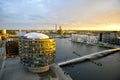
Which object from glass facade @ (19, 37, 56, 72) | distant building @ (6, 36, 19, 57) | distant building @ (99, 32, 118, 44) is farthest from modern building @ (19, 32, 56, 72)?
distant building @ (99, 32, 118, 44)

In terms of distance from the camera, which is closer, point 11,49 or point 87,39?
point 11,49

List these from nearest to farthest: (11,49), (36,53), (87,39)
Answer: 1. (36,53)
2. (11,49)
3. (87,39)

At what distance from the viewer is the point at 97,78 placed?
125 ft

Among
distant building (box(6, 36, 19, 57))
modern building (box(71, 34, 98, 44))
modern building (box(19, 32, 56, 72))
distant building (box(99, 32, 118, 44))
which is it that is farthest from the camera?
modern building (box(71, 34, 98, 44))

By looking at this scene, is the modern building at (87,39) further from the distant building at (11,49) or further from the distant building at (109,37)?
the distant building at (11,49)

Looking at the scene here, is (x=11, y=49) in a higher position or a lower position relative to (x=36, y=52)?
lower

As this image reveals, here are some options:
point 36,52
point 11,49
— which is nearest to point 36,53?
point 36,52

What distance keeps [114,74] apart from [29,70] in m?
28.3

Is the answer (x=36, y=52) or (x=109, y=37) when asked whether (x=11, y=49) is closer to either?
(x=36, y=52)

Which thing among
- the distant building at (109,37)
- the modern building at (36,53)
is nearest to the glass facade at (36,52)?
the modern building at (36,53)

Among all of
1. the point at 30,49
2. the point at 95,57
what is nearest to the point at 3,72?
the point at 30,49

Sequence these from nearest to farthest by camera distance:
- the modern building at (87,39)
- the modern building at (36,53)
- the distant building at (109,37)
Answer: the modern building at (36,53) → the distant building at (109,37) → the modern building at (87,39)

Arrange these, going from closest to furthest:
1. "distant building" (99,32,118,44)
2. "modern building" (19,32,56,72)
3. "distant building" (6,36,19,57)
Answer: "modern building" (19,32,56,72) → "distant building" (6,36,19,57) → "distant building" (99,32,118,44)

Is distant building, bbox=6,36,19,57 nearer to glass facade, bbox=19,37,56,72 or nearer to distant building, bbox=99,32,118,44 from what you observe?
glass facade, bbox=19,37,56,72
